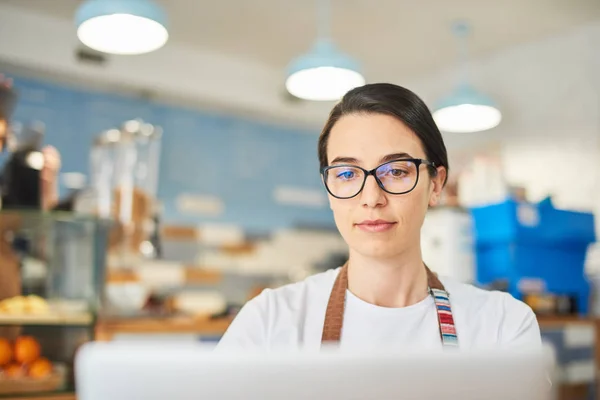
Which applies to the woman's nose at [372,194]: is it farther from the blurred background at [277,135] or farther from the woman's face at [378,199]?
the blurred background at [277,135]

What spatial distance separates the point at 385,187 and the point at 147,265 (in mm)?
3650

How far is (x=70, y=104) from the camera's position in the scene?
4441mm

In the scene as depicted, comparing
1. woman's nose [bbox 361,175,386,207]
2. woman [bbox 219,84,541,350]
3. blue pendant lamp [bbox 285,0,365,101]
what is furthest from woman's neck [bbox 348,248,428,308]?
blue pendant lamp [bbox 285,0,365,101]

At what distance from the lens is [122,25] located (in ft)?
9.59

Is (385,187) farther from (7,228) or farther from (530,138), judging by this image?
(530,138)

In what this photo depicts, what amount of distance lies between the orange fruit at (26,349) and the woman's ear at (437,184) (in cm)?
162

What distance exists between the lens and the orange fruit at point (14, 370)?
2.21m

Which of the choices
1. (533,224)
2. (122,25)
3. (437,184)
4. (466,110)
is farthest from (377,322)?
(466,110)

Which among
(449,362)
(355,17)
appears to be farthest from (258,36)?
(449,362)

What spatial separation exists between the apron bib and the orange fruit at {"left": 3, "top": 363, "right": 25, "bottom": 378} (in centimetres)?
147

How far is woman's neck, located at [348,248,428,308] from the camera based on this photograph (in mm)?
1240

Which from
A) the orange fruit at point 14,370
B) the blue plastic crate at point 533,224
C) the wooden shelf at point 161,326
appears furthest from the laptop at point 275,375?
the blue plastic crate at point 533,224

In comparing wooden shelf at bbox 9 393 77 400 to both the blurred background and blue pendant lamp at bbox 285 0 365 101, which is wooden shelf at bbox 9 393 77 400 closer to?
the blurred background

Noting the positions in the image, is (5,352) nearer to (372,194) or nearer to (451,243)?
(372,194)
